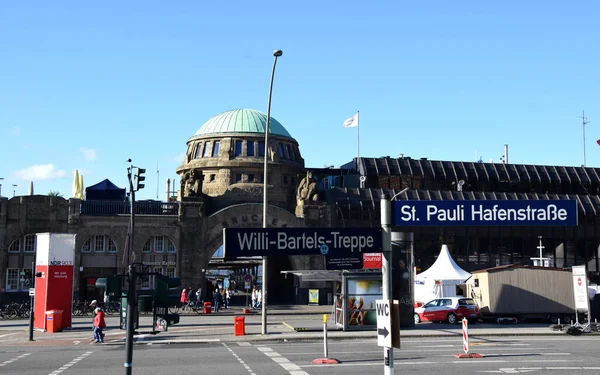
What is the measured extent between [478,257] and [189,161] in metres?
29.1

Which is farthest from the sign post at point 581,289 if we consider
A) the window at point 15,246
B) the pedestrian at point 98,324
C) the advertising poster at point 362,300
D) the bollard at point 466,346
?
the window at point 15,246

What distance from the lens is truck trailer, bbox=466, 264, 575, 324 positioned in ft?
129

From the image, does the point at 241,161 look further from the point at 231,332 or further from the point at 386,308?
the point at 386,308

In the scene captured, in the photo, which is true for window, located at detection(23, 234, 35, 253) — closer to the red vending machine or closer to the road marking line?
the red vending machine

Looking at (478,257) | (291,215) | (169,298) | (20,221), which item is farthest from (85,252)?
(169,298)

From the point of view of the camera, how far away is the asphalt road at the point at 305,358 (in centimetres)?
2003

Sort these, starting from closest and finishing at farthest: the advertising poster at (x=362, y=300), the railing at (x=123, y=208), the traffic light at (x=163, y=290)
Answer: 1. the traffic light at (x=163, y=290)
2. the advertising poster at (x=362, y=300)
3. the railing at (x=123, y=208)

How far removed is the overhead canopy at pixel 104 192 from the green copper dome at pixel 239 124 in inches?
369

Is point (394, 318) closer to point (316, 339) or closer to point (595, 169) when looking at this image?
point (316, 339)

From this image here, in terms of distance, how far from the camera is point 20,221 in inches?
2186

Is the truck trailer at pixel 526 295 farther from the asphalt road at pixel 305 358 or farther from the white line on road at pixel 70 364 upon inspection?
the white line on road at pixel 70 364

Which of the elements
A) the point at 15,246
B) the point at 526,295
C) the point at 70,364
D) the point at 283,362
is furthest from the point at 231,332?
the point at 15,246

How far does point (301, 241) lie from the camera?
26.4 metres

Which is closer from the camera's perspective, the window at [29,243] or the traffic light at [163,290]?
the traffic light at [163,290]
